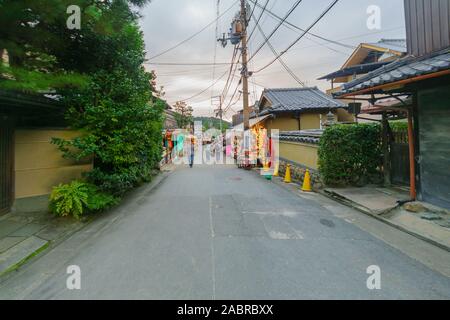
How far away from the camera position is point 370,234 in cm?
475

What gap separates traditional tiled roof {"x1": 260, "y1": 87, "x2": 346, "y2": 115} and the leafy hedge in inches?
347

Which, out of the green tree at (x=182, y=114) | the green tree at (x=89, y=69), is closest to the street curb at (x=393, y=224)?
the green tree at (x=89, y=69)

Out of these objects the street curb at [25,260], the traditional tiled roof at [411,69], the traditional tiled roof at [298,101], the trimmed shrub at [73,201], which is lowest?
the street curb at [25,260]

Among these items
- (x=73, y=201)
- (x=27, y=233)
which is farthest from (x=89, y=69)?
(x=27, y=233)

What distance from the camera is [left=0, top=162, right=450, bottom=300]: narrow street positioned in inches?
117

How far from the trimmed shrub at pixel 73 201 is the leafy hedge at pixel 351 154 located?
7055 mm

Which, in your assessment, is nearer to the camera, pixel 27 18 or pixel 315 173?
pixel 27 18

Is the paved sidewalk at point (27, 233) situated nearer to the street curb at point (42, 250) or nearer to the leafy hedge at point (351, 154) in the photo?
the street curb at point (42, 250)

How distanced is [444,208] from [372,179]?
2.99m

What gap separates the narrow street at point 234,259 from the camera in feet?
9.78

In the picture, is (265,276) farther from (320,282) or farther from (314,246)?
(314,246)

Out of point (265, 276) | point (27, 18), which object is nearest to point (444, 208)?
point (265, 276)

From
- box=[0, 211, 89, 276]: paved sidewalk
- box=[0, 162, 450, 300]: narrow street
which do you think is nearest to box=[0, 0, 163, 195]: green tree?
box=[0, 211, 89, 276]: paved sidewalk

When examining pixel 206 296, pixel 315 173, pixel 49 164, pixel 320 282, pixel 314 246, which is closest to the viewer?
pixel 206 296
